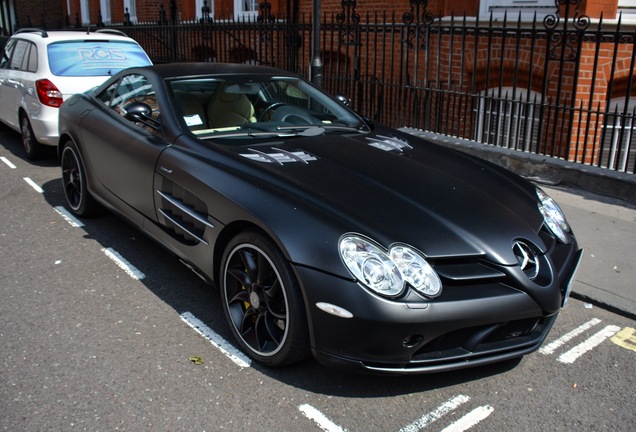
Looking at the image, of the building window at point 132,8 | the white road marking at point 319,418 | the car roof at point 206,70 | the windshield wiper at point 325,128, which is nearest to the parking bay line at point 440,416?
the white road marking at point 319,418

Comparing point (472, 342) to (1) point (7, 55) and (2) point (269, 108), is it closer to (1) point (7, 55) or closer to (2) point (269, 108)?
(2) point (269, 108)

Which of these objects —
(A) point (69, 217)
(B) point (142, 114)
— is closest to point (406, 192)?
(B) point (142, 114)

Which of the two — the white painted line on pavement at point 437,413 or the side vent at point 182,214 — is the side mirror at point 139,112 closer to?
the side vent at point 182,214

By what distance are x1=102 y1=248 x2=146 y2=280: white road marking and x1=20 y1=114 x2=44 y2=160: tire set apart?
3.63 metres

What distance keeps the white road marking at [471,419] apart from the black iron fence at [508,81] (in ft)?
14.0

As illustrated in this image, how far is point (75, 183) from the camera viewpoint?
583 cm

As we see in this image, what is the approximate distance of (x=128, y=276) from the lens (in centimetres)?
464

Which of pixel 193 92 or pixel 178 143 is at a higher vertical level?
pixel 193 92

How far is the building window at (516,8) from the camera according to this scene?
27.4ft

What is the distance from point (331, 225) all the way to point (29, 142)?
6.41 meters

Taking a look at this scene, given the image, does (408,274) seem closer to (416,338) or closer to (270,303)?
(416,338)

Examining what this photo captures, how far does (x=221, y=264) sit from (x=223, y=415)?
949 millimetres

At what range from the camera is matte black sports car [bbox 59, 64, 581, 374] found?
297cm

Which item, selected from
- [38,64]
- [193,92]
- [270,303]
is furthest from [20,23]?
[270,303]
